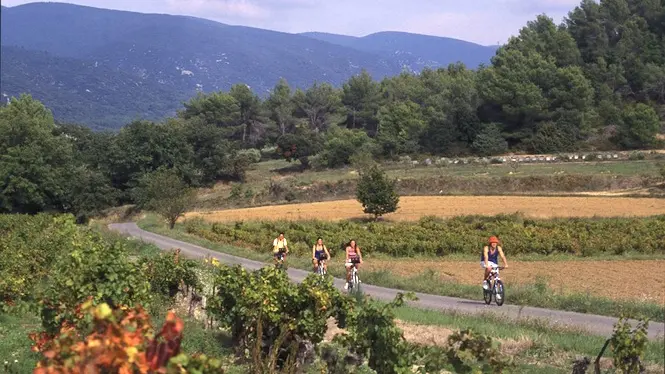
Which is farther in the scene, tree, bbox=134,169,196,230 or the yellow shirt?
tree, bbox=134,169,196,230

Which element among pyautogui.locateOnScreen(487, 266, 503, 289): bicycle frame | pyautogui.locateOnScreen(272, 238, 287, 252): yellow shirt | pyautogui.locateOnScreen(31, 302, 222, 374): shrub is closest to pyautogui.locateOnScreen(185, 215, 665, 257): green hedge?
pyautogui.locateOnScreen(272, 238, 287, 252): yellow shirt

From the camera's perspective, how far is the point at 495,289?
55.9 feet

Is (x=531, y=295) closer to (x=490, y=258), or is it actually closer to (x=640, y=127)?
(x=490, y=258)

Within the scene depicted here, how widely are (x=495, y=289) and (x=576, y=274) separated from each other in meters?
9.30

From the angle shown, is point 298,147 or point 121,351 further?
point 298,147

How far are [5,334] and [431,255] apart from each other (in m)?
21.5

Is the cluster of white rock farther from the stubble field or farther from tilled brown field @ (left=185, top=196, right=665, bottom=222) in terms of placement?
tilled brown field @ (left=185, top=196, right=665, bottom=222)

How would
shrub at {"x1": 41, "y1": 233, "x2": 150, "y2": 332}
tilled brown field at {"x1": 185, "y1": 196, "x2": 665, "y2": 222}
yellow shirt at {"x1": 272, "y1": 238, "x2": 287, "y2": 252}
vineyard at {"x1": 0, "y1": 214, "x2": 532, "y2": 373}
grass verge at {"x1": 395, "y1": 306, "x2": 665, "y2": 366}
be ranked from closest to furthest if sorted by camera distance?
vineyard at {"x1": 0, "y1": 214, "x2": 532, "y2": 373}
shrub at {"x1": 41, "y1": 233, "x2": 150, "y2": 332}
grass verge at {"x1": 395, "y1": 306, "x2": 665, "y2": 366}
yellow shirt at {"x1": 272, "y1": 238, "x2": 287, "y2": 252}
tilled brown field at {"x1": 185, "y1": 196, "x2": 665, "y2": 222}

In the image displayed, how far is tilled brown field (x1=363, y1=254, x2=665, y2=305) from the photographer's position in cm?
2134

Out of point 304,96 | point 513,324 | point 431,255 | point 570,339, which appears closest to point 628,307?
point 513,324

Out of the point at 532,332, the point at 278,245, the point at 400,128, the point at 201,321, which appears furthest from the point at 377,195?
the point at 400,128

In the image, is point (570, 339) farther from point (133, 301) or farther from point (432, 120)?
point (432, 120)

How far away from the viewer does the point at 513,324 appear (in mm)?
13445

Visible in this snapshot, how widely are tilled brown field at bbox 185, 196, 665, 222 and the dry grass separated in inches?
481
